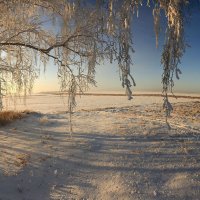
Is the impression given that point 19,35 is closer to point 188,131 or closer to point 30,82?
point 30,82

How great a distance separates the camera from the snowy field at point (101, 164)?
960 centimetres

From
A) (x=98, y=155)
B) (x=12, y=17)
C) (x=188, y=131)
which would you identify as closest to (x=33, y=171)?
(x=98, y=155)

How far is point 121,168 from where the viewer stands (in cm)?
1082

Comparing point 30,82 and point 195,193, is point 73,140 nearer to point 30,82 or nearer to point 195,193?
point 30,82

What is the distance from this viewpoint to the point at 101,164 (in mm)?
11203

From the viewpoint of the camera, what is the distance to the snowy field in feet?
31.5

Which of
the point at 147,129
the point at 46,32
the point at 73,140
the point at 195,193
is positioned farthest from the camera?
the point at 147,129

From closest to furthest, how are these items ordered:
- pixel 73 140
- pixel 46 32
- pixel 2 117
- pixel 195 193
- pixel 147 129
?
pixel 195 193 → pixel 46 32 → pixel 73 140 → pixel 147 129 → pixel 2 117

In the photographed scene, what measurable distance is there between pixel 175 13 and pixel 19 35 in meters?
7.22

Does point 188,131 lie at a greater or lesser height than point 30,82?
lesser

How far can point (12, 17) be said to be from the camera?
1071 centimetres

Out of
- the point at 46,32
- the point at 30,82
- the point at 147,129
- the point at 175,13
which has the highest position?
the point at 46,32

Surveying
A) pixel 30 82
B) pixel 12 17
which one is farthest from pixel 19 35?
pixel 30 82

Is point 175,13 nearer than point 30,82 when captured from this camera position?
Yes
